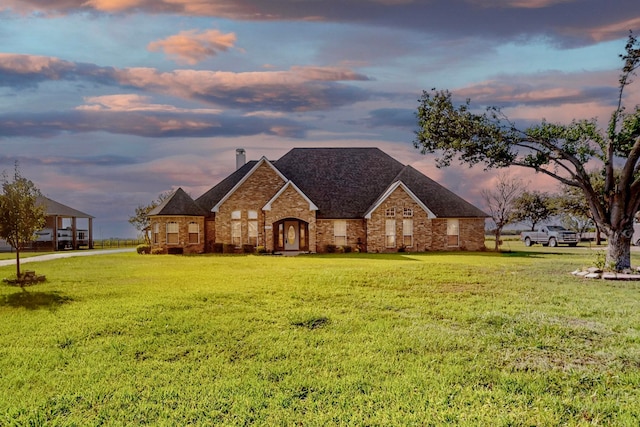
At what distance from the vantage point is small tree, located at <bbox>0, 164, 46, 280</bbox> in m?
Result: 20.1

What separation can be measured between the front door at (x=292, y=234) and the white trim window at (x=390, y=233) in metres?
7.26

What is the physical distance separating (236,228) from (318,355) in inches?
1288

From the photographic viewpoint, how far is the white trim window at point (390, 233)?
136 feet

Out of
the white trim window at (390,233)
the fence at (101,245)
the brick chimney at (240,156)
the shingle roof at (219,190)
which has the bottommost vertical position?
the fence at (101,245)

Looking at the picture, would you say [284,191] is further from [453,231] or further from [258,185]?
[453,231]

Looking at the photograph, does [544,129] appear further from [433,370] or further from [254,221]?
[254,221]

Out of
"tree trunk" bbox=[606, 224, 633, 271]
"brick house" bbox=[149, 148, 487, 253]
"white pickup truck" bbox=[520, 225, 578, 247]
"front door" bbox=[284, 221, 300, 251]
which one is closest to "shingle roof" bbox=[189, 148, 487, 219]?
"brick house" bbox=[149, 148, 487, 253]

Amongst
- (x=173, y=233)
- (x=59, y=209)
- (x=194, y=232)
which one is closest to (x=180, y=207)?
(x=173, y=233)

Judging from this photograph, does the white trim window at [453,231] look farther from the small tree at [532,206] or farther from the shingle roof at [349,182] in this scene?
the small tree at [532,206]

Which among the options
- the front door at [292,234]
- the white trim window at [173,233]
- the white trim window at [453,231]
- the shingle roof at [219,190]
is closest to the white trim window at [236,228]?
the shingle roof at [219,190]

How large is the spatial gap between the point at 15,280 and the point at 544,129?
2445 centimetres

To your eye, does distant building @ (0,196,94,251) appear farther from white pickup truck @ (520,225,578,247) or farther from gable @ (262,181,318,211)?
white pickup truck @ (520,225,578,247)

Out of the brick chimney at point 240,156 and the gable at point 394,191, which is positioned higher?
the brick chimney at point 240,156

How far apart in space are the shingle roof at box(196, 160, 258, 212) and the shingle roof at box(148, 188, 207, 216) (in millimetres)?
1482
